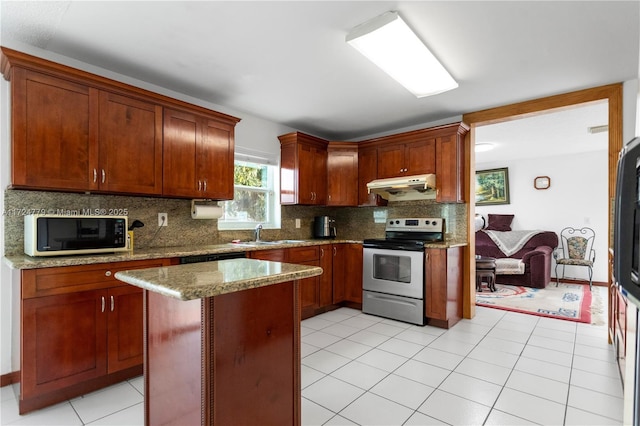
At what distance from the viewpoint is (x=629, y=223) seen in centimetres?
91

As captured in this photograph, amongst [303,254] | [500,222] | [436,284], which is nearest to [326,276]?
[303,254]

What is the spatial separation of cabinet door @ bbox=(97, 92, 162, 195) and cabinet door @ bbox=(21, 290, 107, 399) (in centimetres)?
86

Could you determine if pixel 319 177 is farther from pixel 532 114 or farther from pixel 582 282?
pixel 582 282

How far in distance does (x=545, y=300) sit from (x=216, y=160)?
16.0 ft

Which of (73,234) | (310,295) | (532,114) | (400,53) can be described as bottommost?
(310,295)

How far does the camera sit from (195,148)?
3029 millimetres

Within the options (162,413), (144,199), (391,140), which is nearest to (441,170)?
(391,140)

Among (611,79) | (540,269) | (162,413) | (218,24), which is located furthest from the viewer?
(540,269)

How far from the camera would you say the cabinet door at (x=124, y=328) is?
2.23 meters

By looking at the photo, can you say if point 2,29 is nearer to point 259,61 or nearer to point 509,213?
point 259,61

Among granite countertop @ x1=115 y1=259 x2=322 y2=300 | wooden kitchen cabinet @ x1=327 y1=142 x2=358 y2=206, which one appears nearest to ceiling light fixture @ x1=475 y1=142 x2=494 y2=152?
wooden kitchen cabinet @ x1=327 y1=142 x2=358 y2=206

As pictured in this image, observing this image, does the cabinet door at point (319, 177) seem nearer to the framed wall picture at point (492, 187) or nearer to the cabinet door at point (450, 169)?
the cabinet door at point (450, 169)

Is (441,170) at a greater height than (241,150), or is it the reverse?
(241,150)

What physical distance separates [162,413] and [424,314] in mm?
2858
